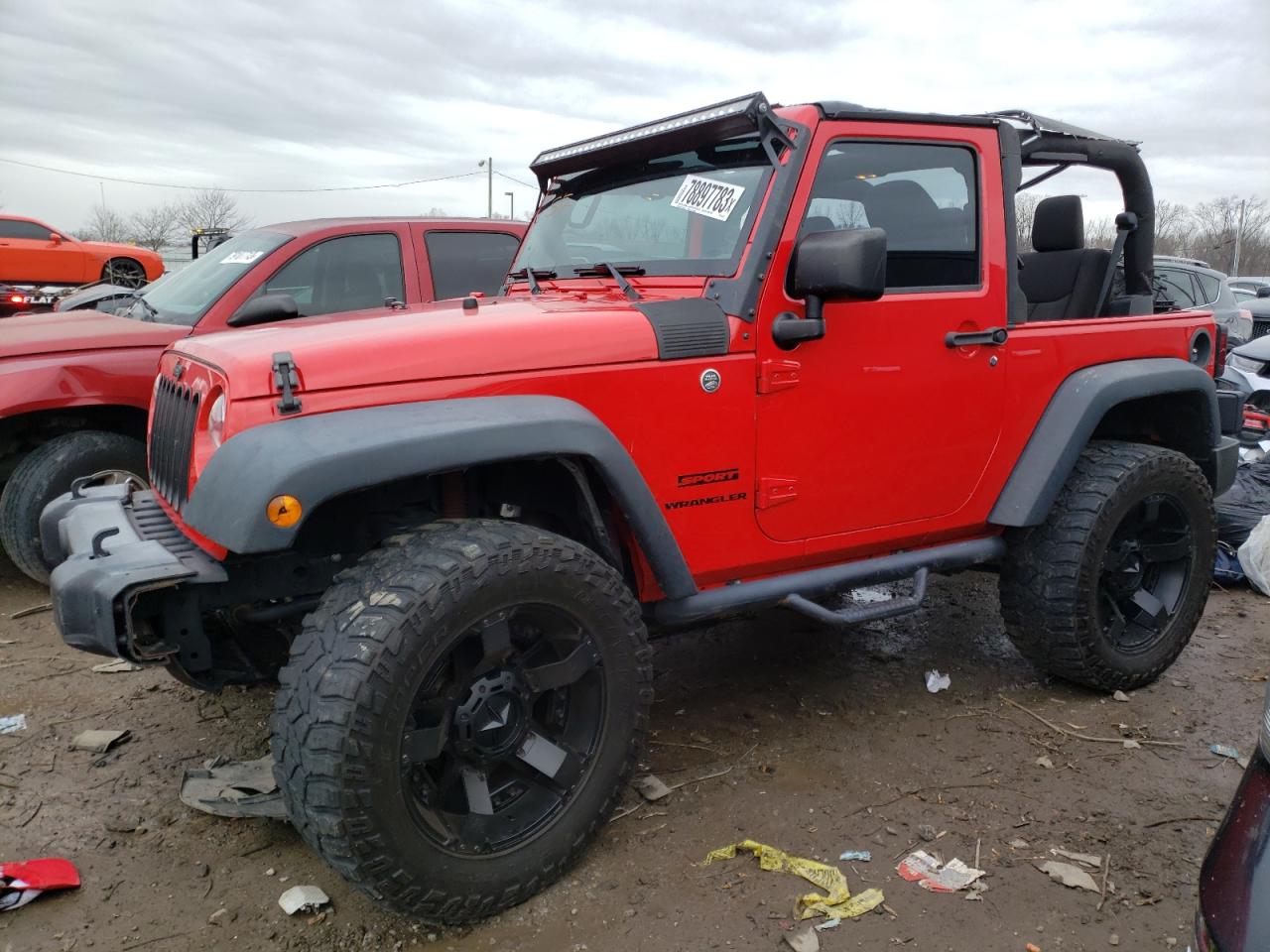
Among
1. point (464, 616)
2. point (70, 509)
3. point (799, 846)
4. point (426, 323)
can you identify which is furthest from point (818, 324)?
point (70, 509)

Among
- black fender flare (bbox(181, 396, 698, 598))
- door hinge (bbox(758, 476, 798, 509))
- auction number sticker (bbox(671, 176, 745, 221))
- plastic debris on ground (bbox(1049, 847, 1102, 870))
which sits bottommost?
plastic debris on ground (bbox(1049, 847, 1102, 870))

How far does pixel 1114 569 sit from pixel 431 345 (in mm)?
2841

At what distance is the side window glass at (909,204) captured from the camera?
10.1 feet

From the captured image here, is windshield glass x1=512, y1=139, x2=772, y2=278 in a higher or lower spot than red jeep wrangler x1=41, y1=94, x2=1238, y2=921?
higher

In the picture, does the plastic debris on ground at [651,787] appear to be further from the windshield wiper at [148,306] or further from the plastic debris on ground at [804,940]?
the windshield wiper at [148,306]

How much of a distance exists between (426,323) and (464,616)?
84 cm

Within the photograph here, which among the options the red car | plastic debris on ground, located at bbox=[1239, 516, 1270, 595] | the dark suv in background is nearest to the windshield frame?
plastic debris on ground, located at bbox=[1239, 516, 1270, 595]

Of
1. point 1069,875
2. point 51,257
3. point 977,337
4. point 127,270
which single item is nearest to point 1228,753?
point 1069,875

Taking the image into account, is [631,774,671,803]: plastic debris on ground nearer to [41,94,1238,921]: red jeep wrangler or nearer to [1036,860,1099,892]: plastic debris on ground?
[41,94,1238,921]: red jeep wrangler

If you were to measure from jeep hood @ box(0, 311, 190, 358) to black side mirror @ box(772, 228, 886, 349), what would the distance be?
340 cm

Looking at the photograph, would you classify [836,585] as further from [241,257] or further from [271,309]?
[241,257]

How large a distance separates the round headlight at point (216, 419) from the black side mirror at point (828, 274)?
1538mm

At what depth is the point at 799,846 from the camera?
2797 millimetres

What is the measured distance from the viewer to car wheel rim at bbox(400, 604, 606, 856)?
2.38 m
